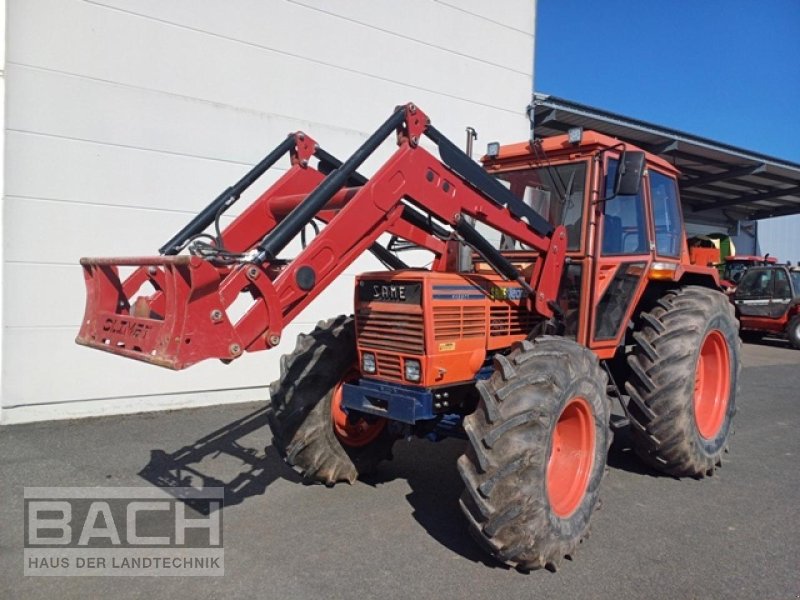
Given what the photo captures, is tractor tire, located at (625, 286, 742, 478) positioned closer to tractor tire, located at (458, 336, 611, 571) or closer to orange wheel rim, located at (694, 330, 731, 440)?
orange wheel rim, located at (694, 330, 731, 440)

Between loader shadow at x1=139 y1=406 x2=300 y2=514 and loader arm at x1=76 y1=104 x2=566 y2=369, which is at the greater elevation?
loader arm at x1=76 y1=104 x2=566 y2=369

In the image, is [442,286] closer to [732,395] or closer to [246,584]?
[246,584]

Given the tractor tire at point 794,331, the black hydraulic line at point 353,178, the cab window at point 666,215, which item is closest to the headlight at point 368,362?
the black hydraulic line at point 353,178

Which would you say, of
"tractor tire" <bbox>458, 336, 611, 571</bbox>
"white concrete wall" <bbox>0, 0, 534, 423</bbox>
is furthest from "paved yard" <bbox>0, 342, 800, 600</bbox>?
"white concrete wall" <bbox>0, 0, 534, 423</bbox>

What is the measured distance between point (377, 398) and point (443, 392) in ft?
1.40

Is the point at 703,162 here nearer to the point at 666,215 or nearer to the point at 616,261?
the point at 666,215

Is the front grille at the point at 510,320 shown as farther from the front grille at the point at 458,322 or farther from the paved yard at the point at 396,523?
the paved yard at the point at 396,523

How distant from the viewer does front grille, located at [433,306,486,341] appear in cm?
405

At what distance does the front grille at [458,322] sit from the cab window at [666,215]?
1.93 meters

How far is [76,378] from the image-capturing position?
6.76 metres

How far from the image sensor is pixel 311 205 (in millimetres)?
3549

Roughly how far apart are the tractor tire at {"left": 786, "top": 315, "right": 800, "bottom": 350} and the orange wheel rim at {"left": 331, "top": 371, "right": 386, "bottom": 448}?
45.2 ft

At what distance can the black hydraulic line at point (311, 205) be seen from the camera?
339cm

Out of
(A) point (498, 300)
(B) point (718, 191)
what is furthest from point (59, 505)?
(B) point (718, 191)
